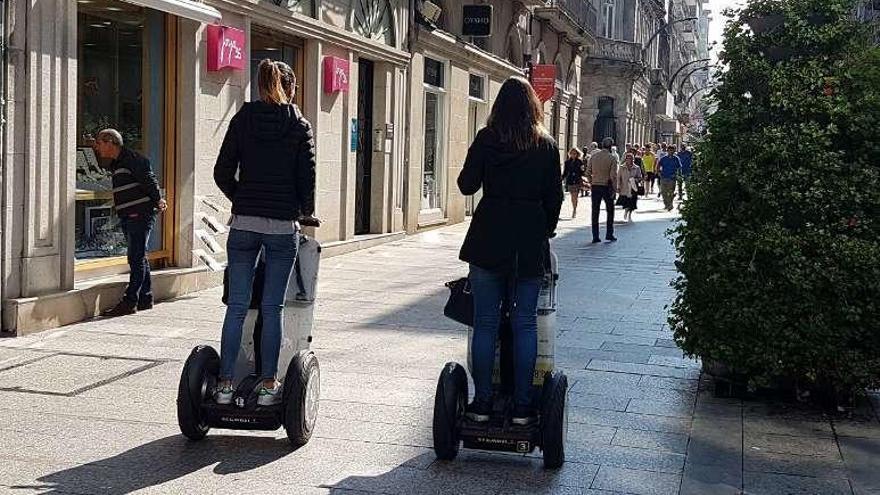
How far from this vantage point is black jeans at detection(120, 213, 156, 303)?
32.5 feet

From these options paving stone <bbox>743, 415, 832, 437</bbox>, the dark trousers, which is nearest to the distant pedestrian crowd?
the dark trousers

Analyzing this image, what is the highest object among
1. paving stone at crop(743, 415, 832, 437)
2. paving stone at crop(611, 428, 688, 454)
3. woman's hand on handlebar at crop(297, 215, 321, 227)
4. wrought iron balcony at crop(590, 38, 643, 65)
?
wrought iron balcony at crop(590, 38, 643, 65)

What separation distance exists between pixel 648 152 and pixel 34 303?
32.2m

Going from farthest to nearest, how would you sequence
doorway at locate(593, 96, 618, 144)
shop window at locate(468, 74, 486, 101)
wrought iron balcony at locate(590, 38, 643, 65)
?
doorway at locate(593, 96, 618, 144) → wrought iron balcony at locate(590, 38, 643, 65) → shop window at locate(468, 74, 486, 101)

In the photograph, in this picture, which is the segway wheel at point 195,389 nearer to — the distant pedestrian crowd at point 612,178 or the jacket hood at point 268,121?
the jacket hood at point 268,121

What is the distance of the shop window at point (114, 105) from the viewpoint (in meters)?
10.2

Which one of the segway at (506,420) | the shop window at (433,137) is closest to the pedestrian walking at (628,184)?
the shop window at (433,137)

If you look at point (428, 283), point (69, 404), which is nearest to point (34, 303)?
point (69, 404)

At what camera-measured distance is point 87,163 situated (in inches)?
406

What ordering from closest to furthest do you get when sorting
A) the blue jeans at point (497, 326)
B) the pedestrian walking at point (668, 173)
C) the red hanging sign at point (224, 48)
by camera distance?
1. the blue jeans at point (497, 326)
2. the red hanging sign at point (224, 48)
3. the pedestrian walking at point (668, 173)

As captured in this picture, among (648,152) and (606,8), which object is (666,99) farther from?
(648,152)

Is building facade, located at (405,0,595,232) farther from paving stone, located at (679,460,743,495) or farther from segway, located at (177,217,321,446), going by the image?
paving stone, located at (679,460,743,495)

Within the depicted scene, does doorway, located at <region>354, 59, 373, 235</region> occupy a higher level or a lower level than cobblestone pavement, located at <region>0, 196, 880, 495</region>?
higher

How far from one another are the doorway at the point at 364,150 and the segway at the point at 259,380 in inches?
450
